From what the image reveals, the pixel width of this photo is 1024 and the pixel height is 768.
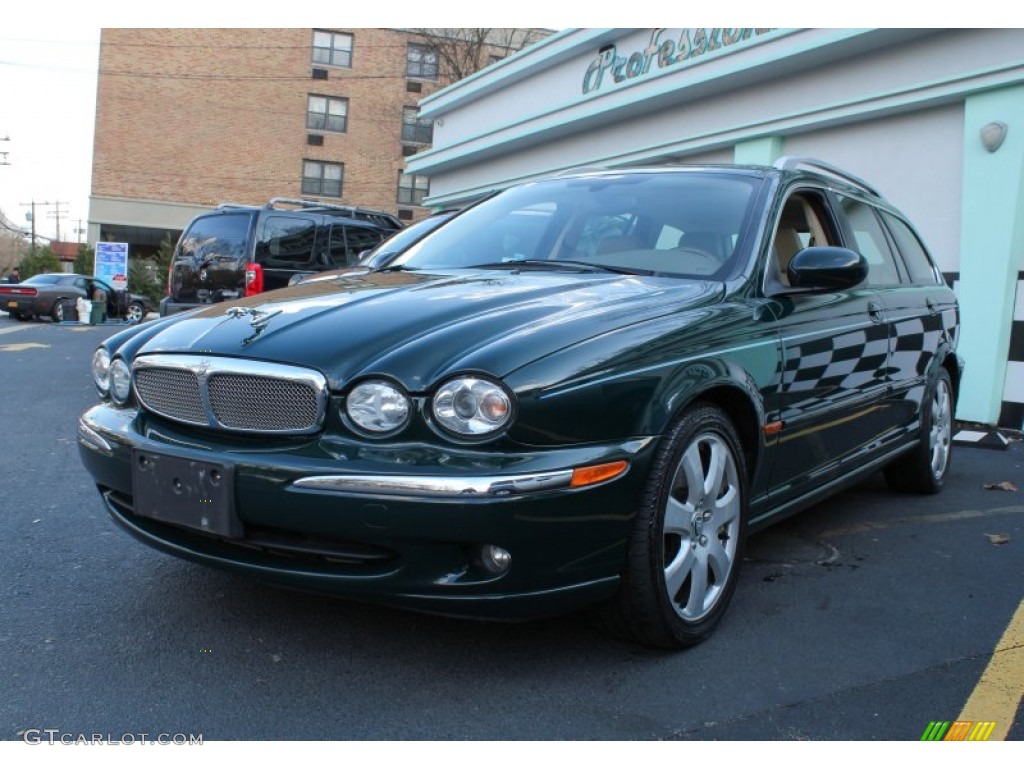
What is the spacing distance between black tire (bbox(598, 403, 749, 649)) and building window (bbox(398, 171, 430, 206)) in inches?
1434

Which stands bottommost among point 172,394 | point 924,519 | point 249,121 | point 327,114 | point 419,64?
point 924,519

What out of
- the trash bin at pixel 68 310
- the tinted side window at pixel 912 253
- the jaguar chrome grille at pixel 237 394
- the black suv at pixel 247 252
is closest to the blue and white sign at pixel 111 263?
the trash bin at pixel 68 310

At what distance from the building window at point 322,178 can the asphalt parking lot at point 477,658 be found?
35302mm

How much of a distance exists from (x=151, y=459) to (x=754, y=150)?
852 centimetres

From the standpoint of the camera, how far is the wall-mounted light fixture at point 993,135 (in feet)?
23.3

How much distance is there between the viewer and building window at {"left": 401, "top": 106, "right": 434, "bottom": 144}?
38.3 metres

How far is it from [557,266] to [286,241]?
6844 mm

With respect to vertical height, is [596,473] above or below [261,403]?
below

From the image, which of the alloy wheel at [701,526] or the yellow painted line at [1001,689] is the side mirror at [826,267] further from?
the yellow painted line at [1001,689]

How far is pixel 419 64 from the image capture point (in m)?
38.4

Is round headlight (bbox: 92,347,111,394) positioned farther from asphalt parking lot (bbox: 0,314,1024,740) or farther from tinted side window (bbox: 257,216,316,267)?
tinted side window (bbox: 257,216,316,267)

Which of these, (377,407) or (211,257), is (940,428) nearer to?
(377,407)

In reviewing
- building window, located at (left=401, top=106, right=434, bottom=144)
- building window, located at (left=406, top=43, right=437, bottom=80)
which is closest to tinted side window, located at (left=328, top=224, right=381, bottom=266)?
building window, located at (left=401, top=106, right=434, bottom=144)

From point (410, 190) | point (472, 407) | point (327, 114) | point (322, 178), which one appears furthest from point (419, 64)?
point (472, 407)
